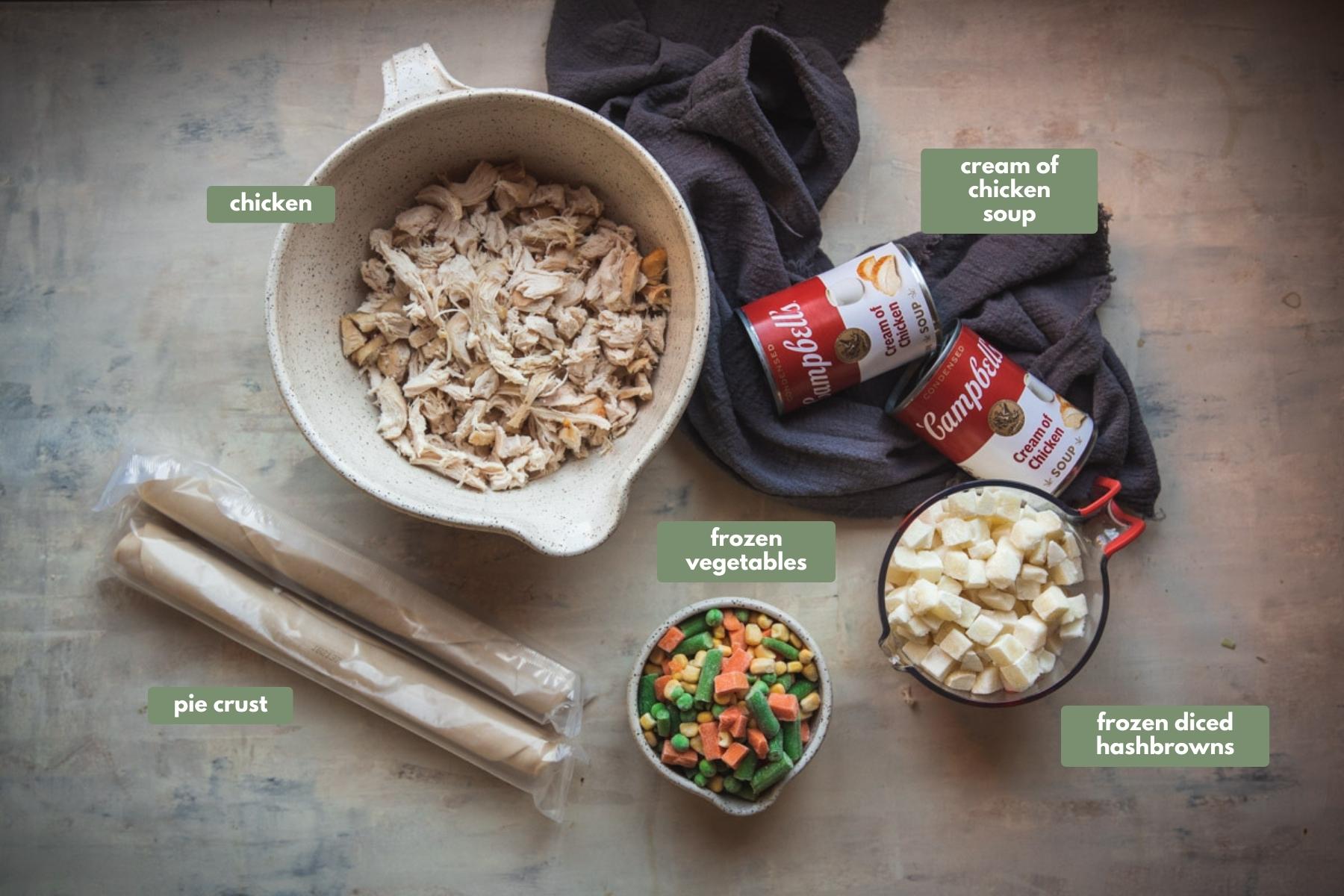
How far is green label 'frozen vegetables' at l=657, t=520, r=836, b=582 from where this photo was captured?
53.6 inches

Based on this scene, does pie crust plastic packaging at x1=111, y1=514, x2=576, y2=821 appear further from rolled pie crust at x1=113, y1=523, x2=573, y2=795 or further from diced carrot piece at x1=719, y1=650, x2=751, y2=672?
diced carrot piece at x1=719, y1=650, x2=751, y2=672

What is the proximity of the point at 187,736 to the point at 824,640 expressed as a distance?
0.87m

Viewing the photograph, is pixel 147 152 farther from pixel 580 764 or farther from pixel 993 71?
pixel 993 71

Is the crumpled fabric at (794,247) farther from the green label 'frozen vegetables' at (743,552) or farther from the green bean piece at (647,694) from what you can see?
the green bean piece at (647,694)

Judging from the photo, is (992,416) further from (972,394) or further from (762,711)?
(762,711)

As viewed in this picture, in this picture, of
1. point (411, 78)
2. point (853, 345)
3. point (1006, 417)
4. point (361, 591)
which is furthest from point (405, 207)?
point (1006, 417)

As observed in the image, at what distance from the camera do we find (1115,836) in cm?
140

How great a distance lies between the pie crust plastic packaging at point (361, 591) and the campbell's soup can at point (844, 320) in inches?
19.5

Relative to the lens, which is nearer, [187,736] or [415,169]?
[415,169]

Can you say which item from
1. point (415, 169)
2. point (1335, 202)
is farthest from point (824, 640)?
point (1335, 202)

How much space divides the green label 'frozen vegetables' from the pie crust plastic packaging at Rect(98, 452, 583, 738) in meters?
0.21

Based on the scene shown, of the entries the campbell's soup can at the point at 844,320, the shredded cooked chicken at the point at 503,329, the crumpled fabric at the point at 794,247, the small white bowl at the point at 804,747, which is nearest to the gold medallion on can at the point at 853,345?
the campbell's soup can at the point at 844,320

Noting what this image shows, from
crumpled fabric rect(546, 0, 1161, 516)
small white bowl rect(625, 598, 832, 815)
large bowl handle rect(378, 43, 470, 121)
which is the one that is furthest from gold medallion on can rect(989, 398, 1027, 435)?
large bowl handle rect(378, 43, 470, 121)

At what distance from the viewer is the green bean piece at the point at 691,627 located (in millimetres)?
1303
